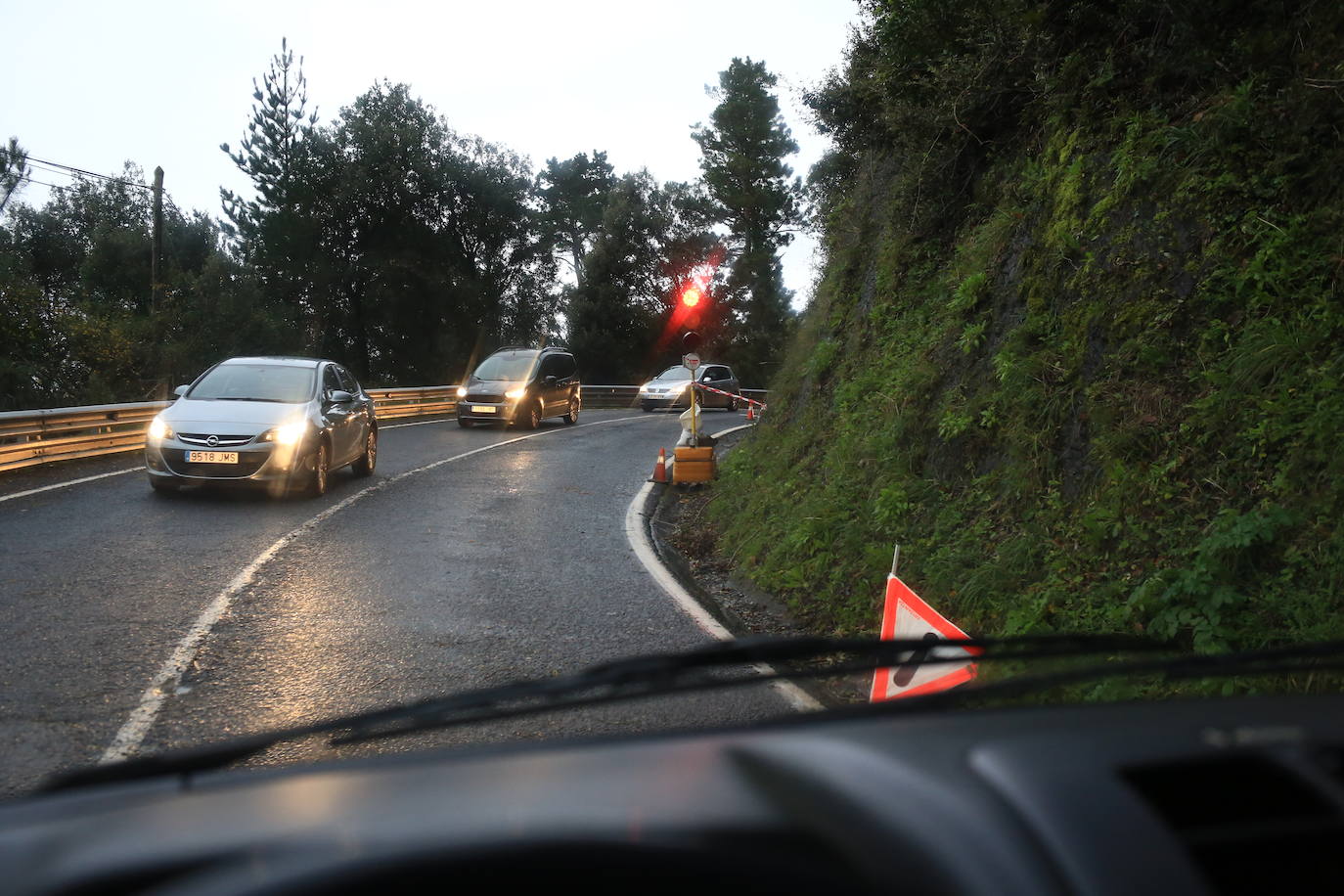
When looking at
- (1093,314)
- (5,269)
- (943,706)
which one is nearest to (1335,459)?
(1093,314)

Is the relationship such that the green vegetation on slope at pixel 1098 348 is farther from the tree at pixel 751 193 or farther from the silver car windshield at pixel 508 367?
the tree at pixel 751 193

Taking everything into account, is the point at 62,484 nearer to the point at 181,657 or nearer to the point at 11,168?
the point at 181,657

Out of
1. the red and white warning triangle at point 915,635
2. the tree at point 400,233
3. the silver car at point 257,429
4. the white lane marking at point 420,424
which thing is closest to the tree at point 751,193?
the tree at point 400,233

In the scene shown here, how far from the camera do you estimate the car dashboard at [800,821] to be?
1181 millimetres

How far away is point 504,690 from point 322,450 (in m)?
12.5

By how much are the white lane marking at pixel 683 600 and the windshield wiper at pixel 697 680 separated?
1.65 meters

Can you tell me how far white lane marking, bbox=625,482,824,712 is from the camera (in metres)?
5.96

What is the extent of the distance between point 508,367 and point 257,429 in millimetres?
15085

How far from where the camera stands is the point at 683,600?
28.5ft

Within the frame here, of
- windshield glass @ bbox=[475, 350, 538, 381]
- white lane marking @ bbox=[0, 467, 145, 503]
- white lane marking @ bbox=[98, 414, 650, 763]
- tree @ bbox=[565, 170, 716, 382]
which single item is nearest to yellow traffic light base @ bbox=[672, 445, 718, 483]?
white lane marking @ bbox=[98, 414, 650, 763]

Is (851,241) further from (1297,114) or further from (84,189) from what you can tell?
(84,189)

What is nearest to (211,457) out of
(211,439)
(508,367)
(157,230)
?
(211,439)

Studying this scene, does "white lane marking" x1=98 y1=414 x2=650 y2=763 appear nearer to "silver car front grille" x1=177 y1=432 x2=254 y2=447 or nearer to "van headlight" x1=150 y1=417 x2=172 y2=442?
"silver car front grille" x1=177 y1=432 x2=254 y2=447

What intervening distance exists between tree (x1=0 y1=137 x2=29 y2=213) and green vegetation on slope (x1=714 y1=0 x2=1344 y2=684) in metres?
35.5
